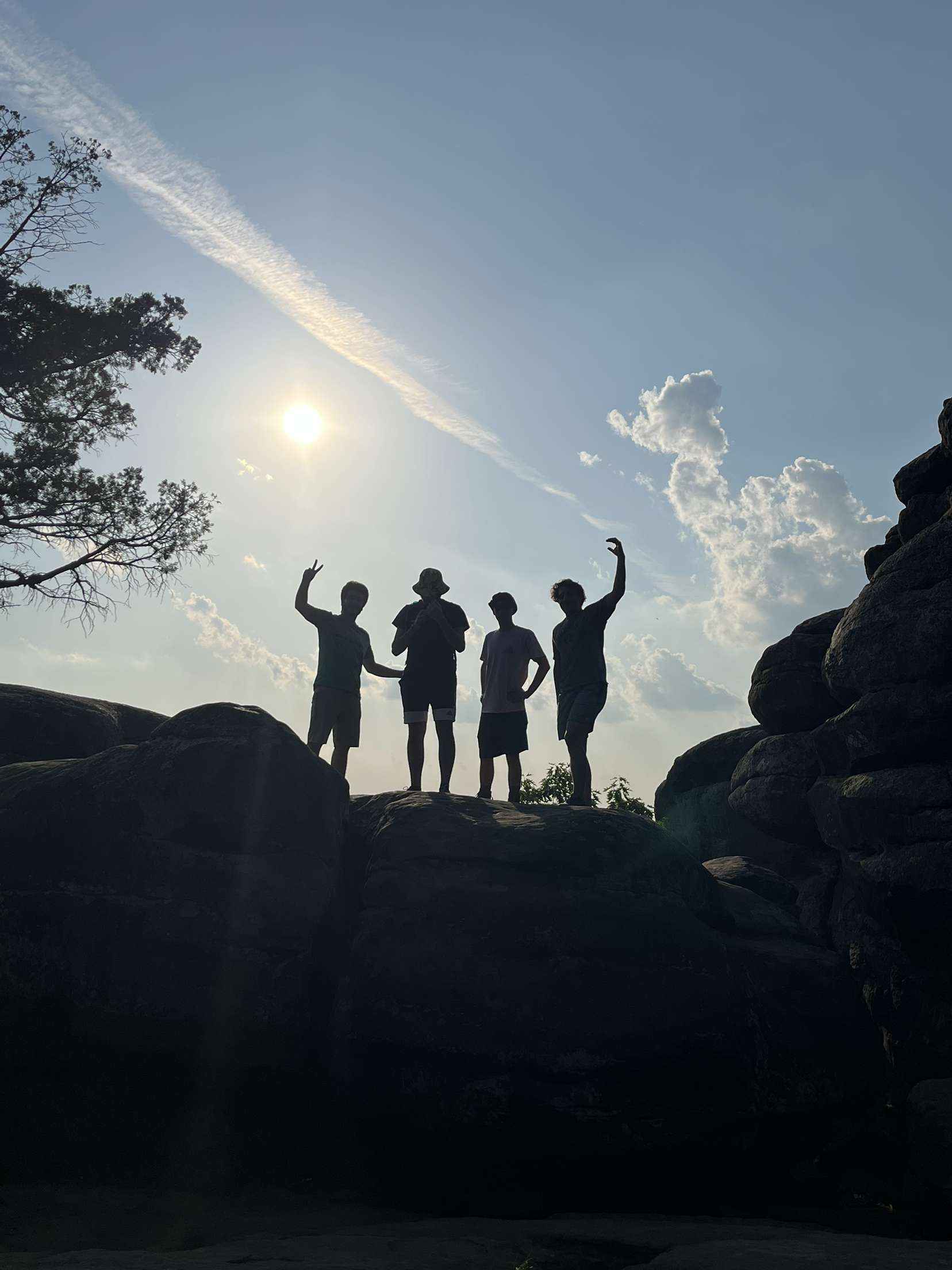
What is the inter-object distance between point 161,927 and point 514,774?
4.64 meters

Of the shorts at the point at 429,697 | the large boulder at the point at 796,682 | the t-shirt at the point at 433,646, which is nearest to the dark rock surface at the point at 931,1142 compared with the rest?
the large boulder at the point at 796,682

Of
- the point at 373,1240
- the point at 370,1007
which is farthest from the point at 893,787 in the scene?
the point at 373,1240

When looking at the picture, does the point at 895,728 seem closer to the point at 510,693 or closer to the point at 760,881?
the point at 760,881

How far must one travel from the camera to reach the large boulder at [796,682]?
1308cm

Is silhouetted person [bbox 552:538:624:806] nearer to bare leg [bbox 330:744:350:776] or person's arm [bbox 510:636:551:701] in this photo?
person's arm [bbox 510:636:551:701]

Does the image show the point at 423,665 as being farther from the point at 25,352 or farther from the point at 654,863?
the point at 25,352

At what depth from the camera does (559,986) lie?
7.90 metres

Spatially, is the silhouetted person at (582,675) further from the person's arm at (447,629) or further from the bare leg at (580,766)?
the person's arm at (447,629)

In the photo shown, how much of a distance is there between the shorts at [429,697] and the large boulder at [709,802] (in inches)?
→ 296

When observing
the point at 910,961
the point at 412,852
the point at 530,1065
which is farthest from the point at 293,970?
the point at 910,961

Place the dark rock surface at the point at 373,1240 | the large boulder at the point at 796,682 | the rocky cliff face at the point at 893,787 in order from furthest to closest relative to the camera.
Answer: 1. the large boulder at the point at 796,682
2. the rocky cliff face at the point at 893,787
3. the dark rock surface at the point at 373,1240

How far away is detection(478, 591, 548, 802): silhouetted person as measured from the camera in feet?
36.5

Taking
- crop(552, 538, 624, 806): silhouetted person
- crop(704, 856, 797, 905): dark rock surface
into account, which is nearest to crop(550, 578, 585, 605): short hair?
crop(552, 538, 624, 806): silhouetted person

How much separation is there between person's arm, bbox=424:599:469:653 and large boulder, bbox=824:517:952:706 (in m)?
4.90
